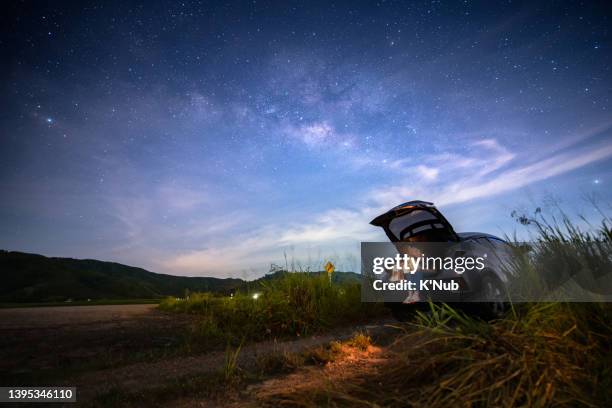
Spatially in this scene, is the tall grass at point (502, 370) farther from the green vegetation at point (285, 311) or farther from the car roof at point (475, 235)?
the green vegetation at point (285, 311)

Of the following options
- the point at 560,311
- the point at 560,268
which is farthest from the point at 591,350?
the point at 560,268

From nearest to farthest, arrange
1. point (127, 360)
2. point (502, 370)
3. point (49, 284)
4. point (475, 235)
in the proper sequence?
point (502, 370) → point (127, 360) → point (475, 235) → point (49, 284)

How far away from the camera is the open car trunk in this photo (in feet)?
16.8

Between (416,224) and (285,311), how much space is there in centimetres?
323

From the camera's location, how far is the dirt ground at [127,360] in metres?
3.05

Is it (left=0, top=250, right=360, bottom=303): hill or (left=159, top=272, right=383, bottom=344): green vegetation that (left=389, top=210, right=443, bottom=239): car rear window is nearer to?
(left=159, top=272, right=383, bottom=344): green vegetation

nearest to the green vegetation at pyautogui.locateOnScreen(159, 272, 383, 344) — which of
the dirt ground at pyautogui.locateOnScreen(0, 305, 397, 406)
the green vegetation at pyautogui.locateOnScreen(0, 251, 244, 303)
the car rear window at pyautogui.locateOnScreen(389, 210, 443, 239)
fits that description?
the dirt ground at pyautogui.locateOnScreen(0, 305, 397, 406)

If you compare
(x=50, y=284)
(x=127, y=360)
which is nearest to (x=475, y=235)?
(x=127, y=360)

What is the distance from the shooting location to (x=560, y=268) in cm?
301

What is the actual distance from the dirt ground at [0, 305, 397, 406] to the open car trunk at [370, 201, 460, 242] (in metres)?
1.87

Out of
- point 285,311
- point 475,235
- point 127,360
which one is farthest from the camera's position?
point 285,311

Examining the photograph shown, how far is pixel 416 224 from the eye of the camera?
557cm

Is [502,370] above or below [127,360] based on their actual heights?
above

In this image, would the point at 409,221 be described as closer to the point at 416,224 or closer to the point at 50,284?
the point at 416,224
